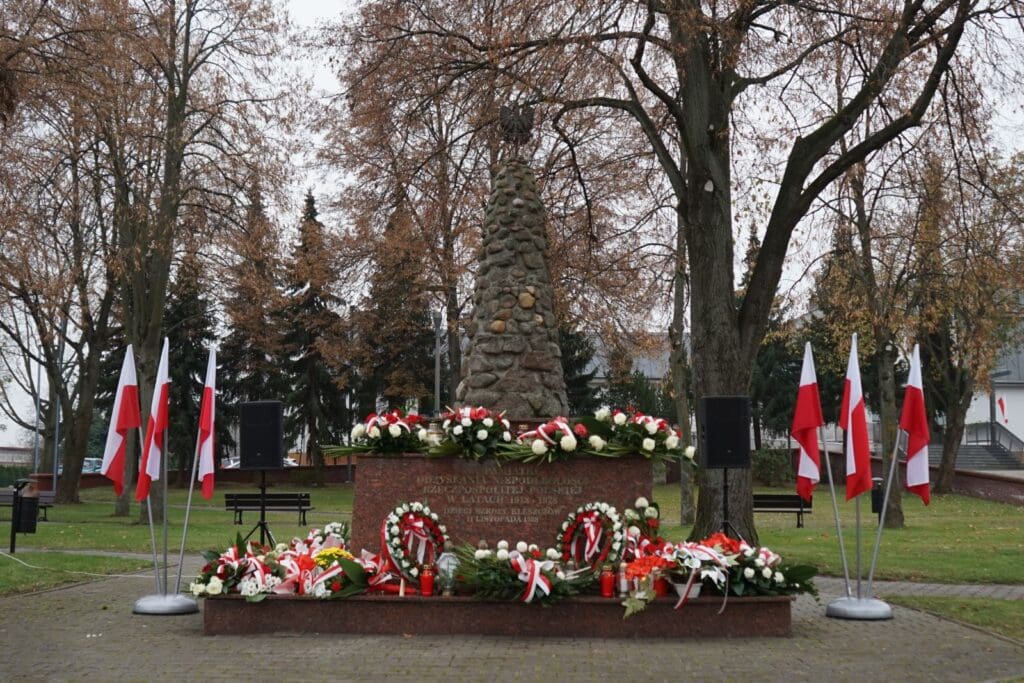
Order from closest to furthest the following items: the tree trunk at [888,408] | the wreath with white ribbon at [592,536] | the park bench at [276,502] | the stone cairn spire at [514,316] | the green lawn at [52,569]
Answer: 1. the wreath with white ribbon at [592,536]
2. the stone cairn spire at [514,316]
3. the green lawn at [52,569]
4. the tree trunk at [888,408]
5. the park bench at [276,502]

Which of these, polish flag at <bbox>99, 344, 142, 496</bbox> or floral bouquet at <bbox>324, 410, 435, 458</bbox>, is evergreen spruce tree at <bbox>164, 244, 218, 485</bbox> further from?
floral bouquet at <bbox>324, 410, 435, 458</bbox>

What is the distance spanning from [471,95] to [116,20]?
255 inches

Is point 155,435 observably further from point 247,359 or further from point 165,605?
point 247,359

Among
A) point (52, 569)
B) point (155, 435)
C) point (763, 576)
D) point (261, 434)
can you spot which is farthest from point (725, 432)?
point (52, 569)

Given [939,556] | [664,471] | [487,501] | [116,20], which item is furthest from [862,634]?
[664,471]

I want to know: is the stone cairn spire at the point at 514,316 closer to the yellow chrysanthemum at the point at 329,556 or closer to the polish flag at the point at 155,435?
the yellow chrysanthemum at the point at 329,556

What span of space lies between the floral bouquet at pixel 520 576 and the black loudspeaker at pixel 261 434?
289 cm

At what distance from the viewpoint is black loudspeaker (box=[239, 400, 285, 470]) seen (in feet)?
36.9

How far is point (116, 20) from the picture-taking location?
1697cm

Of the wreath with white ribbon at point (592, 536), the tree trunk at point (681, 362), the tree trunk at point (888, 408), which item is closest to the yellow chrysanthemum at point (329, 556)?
the wreath with white ribbon at point (592, 536)

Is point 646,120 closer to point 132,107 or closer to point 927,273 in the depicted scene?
point 927,273

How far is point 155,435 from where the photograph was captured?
34.7 ft

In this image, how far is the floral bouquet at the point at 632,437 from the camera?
10.1 m

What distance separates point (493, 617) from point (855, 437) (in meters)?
3.84
